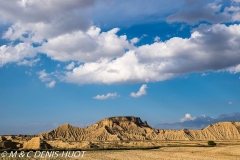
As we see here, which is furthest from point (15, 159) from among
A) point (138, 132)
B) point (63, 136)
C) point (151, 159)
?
point (138, 132)

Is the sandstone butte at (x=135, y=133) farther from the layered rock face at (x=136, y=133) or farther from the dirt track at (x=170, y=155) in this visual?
the dirt track at (x=170, y=155)

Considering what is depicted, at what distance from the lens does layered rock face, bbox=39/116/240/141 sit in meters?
173

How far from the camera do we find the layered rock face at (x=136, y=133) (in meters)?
173

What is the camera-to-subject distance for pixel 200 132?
7156 inches

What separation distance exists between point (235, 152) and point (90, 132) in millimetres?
147237

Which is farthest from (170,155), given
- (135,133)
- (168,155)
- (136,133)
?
(136,133)

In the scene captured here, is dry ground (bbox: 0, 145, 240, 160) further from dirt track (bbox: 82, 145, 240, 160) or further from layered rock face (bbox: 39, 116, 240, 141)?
layered rock face (bbox: 39, 116, 240, 141)

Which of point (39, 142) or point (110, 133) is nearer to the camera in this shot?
point (39, 142)

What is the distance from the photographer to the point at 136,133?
606ft

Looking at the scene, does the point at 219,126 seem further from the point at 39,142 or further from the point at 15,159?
the point at 15,159

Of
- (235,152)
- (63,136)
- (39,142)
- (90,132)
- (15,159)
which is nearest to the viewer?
(15,159)

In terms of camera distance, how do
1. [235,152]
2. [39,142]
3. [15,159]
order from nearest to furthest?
[15,159]
[235,152]
[39,142]

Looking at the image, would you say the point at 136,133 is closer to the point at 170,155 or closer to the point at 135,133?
the point at 135,133

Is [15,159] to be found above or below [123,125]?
below
